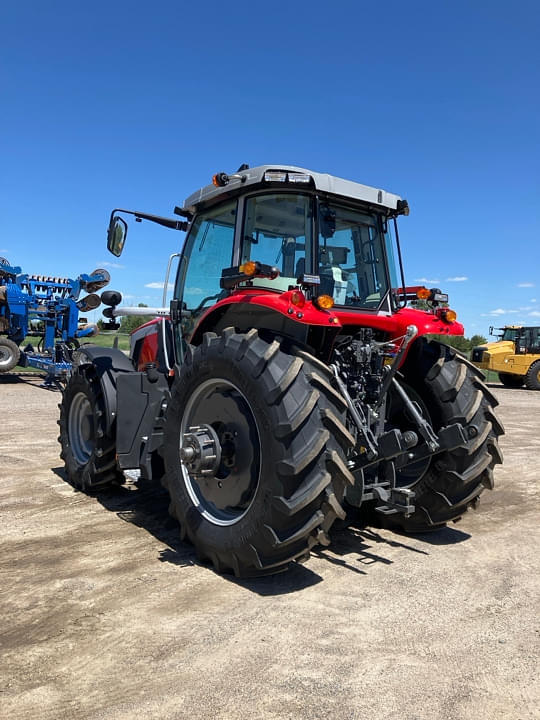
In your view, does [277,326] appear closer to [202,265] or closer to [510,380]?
[202,265]

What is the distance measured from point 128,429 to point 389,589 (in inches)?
91.1

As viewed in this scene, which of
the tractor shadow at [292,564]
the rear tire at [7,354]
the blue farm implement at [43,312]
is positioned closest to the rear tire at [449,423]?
the tractor shadow at [292,564]

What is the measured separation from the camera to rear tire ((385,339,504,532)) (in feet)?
12.6

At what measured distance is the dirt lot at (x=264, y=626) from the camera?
213 centimetres

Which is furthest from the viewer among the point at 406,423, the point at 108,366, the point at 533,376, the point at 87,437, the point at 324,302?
the point at 533,376

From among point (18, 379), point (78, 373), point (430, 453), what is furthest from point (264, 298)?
point (18, 379)

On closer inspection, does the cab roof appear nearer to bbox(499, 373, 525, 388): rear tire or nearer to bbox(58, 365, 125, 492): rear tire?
bbox(58, 365, 125, 492): rear tire

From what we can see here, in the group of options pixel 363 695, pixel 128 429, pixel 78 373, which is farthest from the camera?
pixel 78 373

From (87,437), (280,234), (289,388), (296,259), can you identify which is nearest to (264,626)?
(289,388)

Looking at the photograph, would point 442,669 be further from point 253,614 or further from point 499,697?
point 253,614

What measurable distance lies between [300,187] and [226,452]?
1.80 metres

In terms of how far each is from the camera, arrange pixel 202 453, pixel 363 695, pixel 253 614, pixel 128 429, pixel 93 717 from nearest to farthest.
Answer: pixel 93 717, pixel 363 695, pixel 253 614, pixel 202 453, pixel 128 429

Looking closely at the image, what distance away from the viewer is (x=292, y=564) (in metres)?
3.49

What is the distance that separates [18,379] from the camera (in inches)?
631
